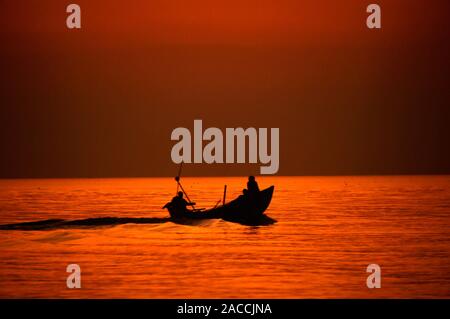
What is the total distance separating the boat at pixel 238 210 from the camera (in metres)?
32.8

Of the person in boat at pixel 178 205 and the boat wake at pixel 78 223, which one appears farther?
the boat wake at pixel 78 223

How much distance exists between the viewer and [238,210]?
33469 millimetres

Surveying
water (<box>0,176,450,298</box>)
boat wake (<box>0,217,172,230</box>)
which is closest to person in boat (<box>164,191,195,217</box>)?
water (<box>0,176,450,298</box>)

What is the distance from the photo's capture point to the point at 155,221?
36531 millimetres

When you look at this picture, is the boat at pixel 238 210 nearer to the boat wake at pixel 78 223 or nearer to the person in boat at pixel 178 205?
the person in boat at pixel 178 205

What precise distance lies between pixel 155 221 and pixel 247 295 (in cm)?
1906

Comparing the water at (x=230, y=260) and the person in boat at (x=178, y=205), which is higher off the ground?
the person in boat at (x=178, y=205)

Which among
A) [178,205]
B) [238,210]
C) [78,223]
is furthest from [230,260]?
[78,223]

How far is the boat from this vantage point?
3278 centimetres

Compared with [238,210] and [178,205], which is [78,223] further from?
[238,210]

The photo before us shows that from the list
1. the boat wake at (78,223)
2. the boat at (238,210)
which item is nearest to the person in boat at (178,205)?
the boat at (238,210)

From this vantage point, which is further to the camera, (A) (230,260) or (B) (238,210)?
(B) (238,210)
